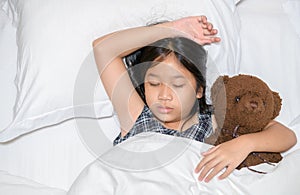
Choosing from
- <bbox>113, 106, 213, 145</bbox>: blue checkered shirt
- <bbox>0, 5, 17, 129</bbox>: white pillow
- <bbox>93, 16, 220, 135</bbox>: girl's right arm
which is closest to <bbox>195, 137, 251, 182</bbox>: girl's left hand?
<bbox>113, 106, 213, 145</bbox>: blue checkered shirt

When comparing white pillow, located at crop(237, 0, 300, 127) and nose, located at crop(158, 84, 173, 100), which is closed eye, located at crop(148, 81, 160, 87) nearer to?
nose, located at crop(158, 84, 173, 100)

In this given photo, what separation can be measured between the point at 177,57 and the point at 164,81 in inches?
2.6

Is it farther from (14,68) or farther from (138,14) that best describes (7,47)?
(138,14)

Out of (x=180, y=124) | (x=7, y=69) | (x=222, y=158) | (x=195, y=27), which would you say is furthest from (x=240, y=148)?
(x=7, y=69)

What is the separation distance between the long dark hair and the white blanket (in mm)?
169

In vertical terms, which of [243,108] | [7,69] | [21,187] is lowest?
[21,187]

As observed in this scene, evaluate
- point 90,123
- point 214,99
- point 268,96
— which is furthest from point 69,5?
point 268,96

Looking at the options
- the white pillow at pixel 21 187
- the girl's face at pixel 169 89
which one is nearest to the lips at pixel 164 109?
the girl's face at pixel 169 89

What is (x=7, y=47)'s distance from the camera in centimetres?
152

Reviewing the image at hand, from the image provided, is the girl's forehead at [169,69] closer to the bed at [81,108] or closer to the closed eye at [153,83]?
the closed eye at [153,83]

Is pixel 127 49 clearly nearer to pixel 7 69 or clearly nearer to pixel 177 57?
pixel 177 57

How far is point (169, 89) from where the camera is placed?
4.24 feet

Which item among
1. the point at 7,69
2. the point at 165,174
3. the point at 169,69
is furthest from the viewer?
the point at 7,69

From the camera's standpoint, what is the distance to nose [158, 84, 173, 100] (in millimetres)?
→ 1283
